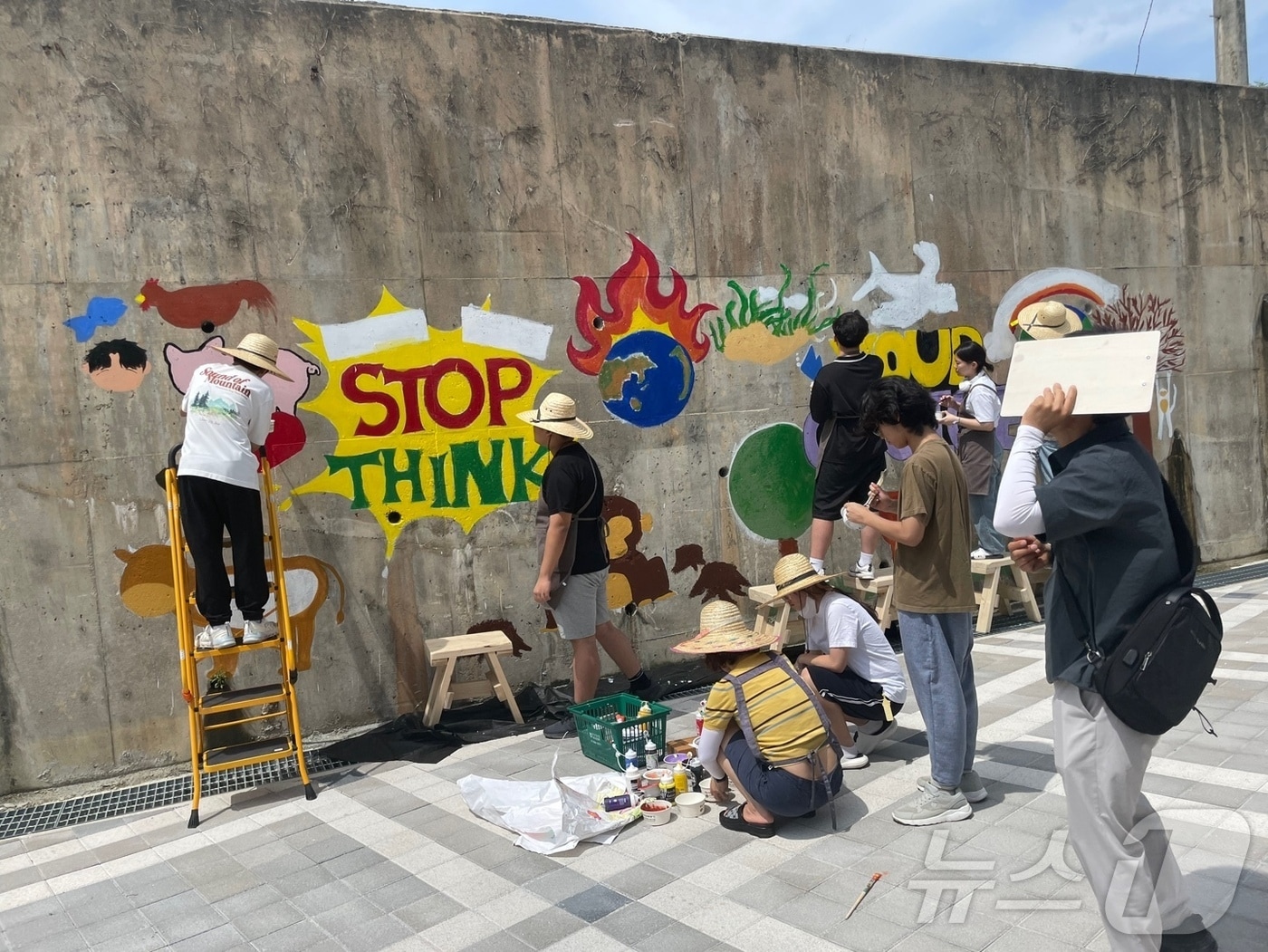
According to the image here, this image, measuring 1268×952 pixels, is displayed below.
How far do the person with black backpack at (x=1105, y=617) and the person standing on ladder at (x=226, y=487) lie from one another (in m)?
3.77

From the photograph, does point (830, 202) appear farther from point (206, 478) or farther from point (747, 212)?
point (206, 478)

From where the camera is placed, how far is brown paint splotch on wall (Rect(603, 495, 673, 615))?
6.75 meters

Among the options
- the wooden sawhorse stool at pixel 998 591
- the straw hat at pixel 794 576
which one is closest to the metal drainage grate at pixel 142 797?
the straw hat at pixel 794 576

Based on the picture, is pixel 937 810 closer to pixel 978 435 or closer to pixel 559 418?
pixel 559 418

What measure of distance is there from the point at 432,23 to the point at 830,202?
10.5ft

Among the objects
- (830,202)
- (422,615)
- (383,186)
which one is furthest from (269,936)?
(830,202)

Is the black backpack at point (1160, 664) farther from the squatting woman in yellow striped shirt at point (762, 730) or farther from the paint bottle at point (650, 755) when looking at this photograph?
the paint bottle at point (650, 755)

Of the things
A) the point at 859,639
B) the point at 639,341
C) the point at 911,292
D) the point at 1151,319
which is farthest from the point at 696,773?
the point at 1151,319

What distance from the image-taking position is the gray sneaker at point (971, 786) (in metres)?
4.25

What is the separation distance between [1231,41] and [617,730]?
12410 mm

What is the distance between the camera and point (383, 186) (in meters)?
6.04

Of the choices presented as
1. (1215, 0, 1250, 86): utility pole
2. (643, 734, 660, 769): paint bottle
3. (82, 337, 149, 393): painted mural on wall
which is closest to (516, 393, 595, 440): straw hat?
(643, 734, 660, 769): paint bottle

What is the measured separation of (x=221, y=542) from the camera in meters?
5.00

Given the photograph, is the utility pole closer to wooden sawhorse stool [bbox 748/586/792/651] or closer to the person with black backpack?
wooden sawhorse stool [bbox 748/586/792/651]
